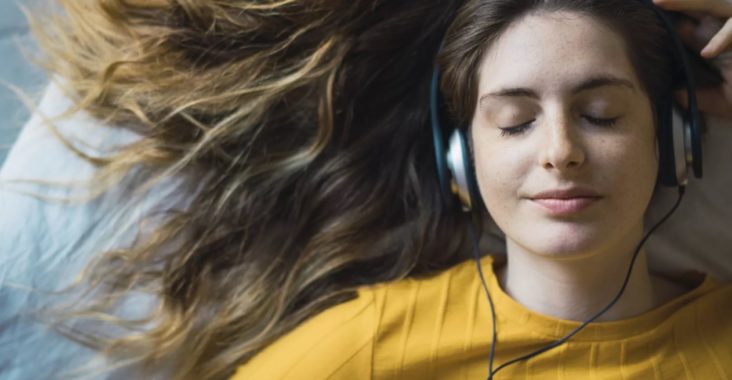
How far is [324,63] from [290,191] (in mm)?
202

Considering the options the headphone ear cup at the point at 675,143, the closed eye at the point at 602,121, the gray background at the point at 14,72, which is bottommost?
the headphone ear cup at the point at 675,143

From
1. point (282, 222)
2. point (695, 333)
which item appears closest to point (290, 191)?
point (282, 222)

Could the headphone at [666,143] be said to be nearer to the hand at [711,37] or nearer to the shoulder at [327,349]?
the hand at [711,37]

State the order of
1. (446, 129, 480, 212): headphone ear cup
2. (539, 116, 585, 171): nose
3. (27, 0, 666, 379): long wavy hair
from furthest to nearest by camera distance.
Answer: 1. (27, 0, 666, 379): long wavy hair
2. (446, 129, 480, 212): headphone ear cup
3. (539, 116, 585, 171): nose

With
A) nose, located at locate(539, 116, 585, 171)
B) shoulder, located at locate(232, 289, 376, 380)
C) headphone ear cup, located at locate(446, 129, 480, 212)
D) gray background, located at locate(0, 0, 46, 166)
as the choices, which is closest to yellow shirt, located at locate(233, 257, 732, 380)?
shoulder, located at locate(232, 289, 376, 380)

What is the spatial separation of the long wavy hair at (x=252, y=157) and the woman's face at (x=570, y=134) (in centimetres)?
25

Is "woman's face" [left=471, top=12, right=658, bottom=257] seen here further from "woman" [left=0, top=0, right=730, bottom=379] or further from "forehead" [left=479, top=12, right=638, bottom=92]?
"woman" [left=0, top=0, right=730, bottom=379]

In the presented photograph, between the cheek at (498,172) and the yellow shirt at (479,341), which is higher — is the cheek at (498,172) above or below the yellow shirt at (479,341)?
above

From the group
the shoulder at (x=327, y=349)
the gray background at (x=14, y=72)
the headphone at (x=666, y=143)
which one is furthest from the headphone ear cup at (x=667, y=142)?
the gray background at (x=14, y=72)

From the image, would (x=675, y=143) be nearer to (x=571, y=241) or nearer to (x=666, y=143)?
(x=666, y=143)

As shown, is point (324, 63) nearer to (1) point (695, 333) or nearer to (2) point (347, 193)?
(2) point (347, 193)

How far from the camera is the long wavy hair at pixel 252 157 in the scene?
138 centimetres

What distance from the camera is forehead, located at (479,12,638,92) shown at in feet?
3.75

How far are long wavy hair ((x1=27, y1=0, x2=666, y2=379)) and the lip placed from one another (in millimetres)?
279
